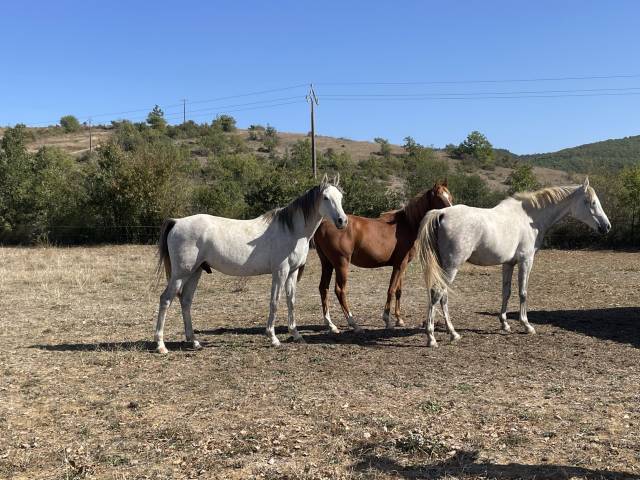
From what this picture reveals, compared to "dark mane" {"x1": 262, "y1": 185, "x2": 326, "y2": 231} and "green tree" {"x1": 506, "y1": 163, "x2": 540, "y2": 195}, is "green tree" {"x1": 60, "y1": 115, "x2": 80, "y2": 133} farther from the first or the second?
"dark mane" {"x1": 262, "y1": 185, "x2": 326, "y2": 231}

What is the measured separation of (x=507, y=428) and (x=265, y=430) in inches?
78.4

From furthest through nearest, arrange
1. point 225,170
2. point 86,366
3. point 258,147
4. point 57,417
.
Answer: point 258,147, point 225,170, point 86,366, point 57,417

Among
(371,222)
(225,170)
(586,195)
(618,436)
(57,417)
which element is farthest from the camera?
(225,170)

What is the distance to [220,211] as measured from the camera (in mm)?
27109

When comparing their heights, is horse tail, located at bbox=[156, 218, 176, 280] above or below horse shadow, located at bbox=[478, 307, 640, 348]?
above

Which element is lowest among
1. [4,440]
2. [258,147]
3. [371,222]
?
[4,440]

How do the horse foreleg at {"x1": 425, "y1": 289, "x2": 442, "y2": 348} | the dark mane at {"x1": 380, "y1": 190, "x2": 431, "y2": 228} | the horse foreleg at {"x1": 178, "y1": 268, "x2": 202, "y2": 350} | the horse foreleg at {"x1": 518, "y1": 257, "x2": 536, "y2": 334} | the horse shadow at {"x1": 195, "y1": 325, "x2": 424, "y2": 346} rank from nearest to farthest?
1. the horse foreleg at {"x1": 425, "y1": 289, "x2": 442, "y2": 348}
2. the horse foreleg at {"x1": 178, "y1": 268, "x2": 202, "y2": 350}
3. the horse shadow at {"x1": 195, "y1": 325, "x2": 424, "y2": 346}
4. the horse foreleg at {"x1": 518, "y1": 257, "x2": 536, "y2": 334}
5. the dark mane at {"x1": 380, "y1": 190, "x2": 431, "y2": 228}

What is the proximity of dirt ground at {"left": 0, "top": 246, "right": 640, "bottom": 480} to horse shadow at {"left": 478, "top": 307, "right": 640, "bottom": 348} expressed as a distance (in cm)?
5

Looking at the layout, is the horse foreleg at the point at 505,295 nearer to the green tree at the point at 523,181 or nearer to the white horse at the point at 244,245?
the white horse at the point at 244,245

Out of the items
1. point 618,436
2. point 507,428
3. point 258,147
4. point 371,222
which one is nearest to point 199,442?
point 507,428

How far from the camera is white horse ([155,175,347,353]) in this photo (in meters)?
6.96

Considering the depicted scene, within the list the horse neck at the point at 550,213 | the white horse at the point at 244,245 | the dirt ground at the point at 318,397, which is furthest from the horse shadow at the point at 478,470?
the horse neck at the point at 550,213

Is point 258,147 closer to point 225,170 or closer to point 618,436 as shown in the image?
point 225,170

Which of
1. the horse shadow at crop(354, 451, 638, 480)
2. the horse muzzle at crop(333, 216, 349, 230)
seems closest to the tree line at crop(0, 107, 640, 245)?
the horse muzzle at crop(333, 216, 349, 230)
